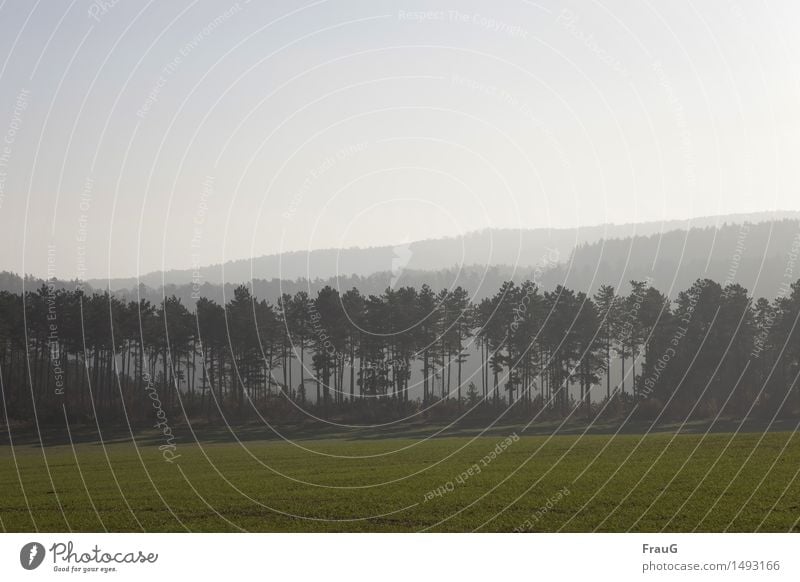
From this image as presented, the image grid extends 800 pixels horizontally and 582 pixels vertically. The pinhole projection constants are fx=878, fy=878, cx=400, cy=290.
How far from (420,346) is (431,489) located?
7783cm

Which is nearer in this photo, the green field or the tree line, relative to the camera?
the green field

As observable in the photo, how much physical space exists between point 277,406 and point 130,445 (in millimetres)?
25694

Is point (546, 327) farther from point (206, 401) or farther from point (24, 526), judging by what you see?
point (24, 526)

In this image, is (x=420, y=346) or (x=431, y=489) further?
(x=420, y=346)

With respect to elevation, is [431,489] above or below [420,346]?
below

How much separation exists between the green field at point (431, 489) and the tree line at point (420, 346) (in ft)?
135

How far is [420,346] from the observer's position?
12238 cm

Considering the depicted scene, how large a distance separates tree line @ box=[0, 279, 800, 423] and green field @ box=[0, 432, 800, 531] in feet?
135

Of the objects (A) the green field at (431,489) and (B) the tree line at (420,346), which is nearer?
(A) the green field at (431,489)

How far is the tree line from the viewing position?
109m

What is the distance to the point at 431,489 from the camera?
146 ft

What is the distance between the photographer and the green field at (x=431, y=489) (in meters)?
35.8
